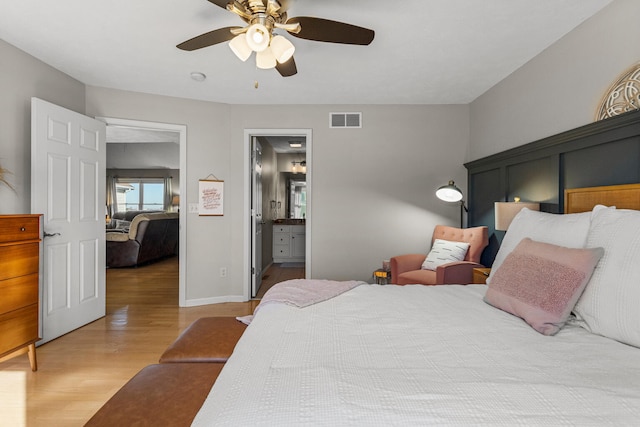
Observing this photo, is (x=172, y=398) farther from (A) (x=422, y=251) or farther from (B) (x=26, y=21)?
(A) (x=422, y=251)

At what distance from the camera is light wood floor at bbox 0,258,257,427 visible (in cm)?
186

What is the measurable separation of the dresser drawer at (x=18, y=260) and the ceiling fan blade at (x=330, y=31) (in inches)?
92.0

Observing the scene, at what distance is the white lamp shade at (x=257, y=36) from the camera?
1.59 metres

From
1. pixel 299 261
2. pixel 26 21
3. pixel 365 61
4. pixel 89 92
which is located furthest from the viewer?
pixel 299 261

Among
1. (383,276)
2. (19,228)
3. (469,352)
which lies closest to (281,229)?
(383,276)

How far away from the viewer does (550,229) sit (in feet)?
5.40

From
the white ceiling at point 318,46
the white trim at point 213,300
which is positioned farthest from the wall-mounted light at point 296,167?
the white trim at point 213,300

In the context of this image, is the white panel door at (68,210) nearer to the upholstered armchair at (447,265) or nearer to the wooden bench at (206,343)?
the wooden bench at (206,343)

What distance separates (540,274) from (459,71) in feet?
7.54

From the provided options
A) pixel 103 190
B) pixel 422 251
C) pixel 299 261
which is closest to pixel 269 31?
pixel 103 190

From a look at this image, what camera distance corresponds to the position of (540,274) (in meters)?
1.38

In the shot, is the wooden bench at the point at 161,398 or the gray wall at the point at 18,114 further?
the gray wall at the point at 18,114

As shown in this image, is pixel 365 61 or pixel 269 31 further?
pixel 365 61

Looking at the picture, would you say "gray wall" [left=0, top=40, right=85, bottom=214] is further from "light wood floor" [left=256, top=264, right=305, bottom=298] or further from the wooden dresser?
"light wood floor" [left=256, top=264, right=305, bottom=298]
